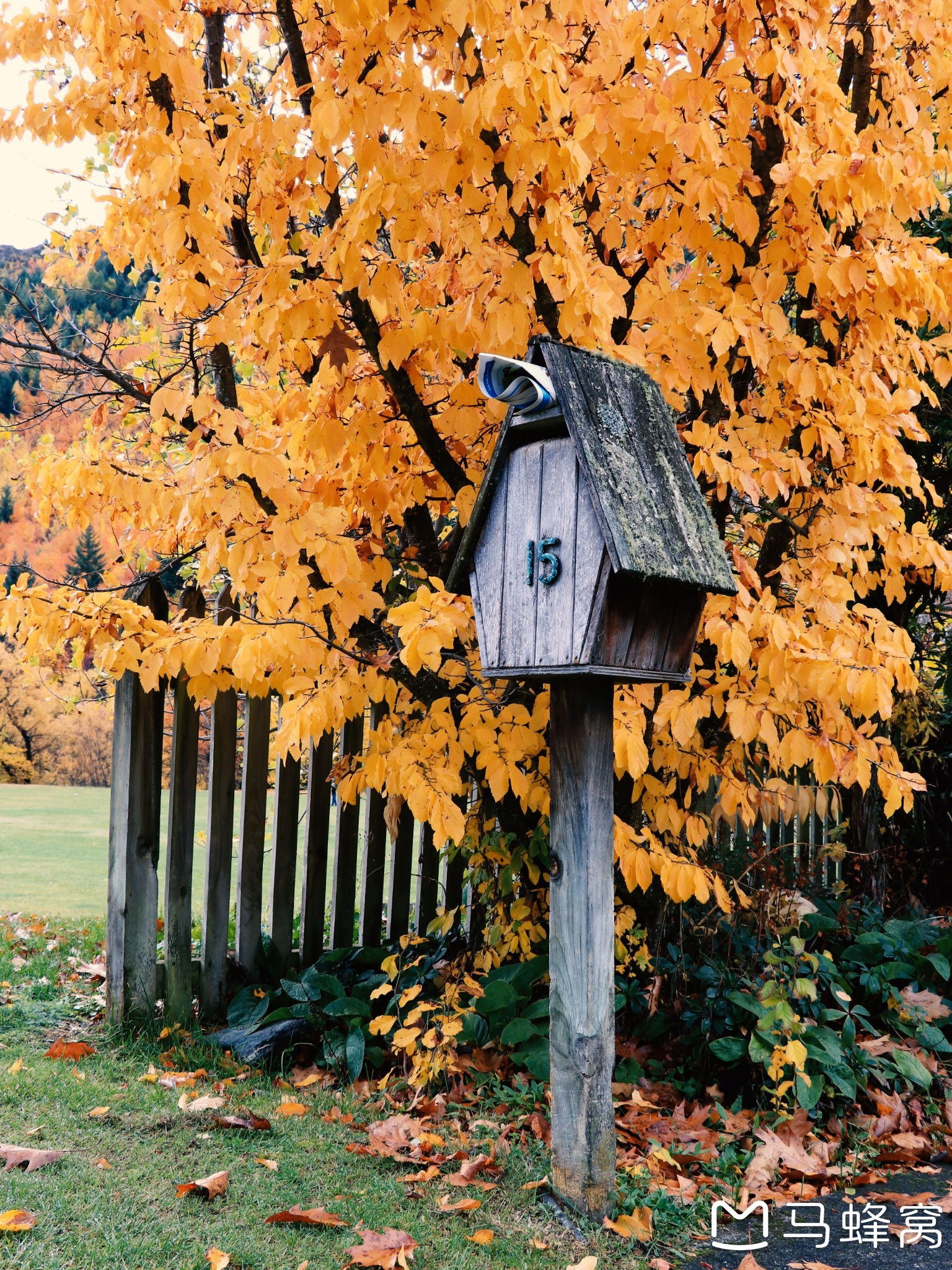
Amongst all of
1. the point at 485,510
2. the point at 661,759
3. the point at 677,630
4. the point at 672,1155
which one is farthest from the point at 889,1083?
the point at 485,510

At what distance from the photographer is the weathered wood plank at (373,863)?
14.9 ft

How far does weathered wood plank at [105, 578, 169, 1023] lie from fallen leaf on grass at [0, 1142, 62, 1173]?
1.10 meters

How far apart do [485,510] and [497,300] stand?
616 mm

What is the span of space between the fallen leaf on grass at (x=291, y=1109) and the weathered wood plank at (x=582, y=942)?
0.97m

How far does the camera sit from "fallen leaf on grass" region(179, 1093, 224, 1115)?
3.16 metres

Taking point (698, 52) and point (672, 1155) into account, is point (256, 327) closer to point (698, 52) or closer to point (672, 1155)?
point (698, 52)

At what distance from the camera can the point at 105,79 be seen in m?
3.16

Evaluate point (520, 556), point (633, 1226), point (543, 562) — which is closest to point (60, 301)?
point (520, 556)

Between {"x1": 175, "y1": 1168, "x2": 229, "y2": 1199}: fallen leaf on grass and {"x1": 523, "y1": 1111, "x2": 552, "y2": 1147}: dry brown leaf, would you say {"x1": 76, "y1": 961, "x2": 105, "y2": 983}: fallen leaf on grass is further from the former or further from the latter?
{"x1": 523, "y1": 1111, "x2": 552, "y2": 1147}: dry brown leaf

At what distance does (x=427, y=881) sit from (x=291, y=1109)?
62.6 inches

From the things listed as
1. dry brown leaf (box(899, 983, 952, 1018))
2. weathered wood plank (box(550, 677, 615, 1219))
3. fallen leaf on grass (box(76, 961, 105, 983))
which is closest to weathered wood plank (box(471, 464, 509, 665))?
weathered wood plank (box(550, 677, 615, 1219))

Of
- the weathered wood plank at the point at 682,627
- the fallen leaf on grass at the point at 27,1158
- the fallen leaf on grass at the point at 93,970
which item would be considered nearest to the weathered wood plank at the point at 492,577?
the weathered wood plank at the point at 682,627

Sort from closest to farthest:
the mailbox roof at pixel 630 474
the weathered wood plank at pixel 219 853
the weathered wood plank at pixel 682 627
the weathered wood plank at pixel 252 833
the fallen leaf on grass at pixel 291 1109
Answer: the mailbox roof at pixel 630 474, the weathered wood plank at pixel 682 627, the fallen leaf on grass at pixel 291 1109, the weathered wood plank at pixel 219 853, the weathered wood plank at pixel 252 833

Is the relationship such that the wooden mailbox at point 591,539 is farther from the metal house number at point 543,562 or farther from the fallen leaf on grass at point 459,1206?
the fallen leaf on grass at point 459,1206
